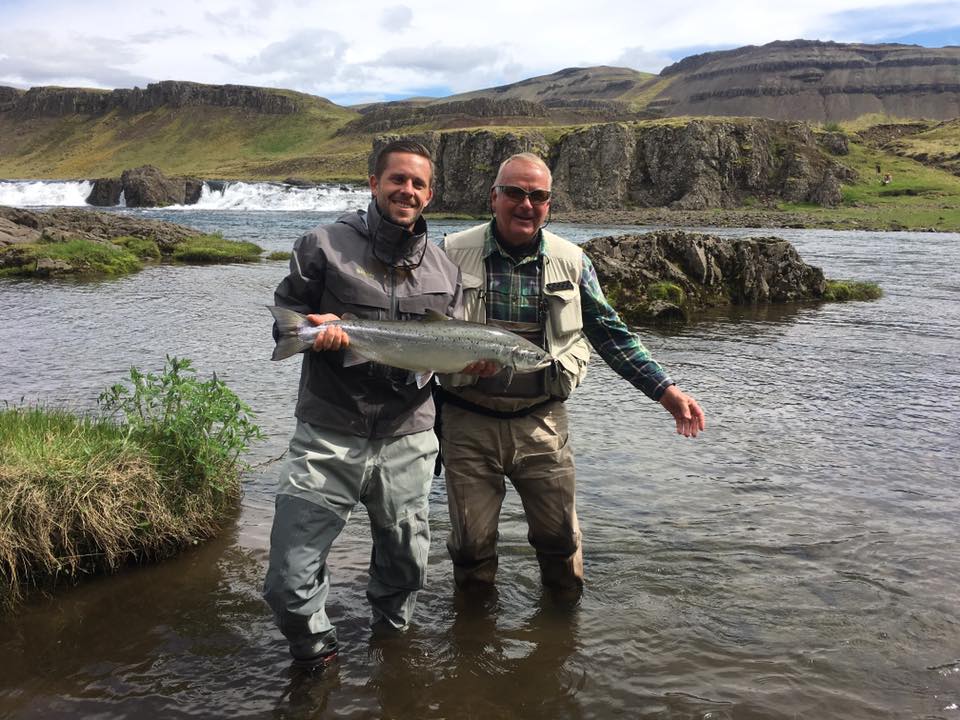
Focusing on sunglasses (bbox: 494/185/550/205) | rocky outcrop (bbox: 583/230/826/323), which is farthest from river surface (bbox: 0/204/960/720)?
rocky outcrop (bbox: 583/230/826/323)

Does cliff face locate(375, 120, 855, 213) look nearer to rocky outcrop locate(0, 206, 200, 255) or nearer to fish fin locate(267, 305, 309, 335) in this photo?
rocky outcrop locate(0, 206, 200, 255)

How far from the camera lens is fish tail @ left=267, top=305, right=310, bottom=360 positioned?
443cm

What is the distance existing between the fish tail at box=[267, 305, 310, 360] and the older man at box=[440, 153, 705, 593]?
1.39m

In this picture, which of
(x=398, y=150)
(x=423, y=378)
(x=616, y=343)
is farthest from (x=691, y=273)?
(x=423, y=378)

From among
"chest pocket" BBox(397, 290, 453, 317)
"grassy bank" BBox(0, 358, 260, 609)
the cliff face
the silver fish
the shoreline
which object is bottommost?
"grassy bank" BBox(0, 358, 260, 609)

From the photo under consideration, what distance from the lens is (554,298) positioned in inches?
220

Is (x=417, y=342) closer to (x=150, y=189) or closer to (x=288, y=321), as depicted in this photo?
(x=288, y=321)

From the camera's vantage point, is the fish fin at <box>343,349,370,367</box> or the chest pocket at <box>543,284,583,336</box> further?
the chest pocket at <box>543,284,583,336</box>

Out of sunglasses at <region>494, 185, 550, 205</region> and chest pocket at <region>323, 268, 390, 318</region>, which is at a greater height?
sunglasses at <region>494, 185, 550, 205</region>

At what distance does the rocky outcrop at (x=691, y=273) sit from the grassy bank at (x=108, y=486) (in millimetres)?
14874

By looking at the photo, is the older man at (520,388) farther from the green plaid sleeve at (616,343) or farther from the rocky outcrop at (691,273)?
the rocky outcrop at (691,273)

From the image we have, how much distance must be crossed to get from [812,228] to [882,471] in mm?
72845

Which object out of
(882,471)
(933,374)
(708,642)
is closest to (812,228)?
(933,374)

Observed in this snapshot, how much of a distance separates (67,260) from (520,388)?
30.1m
